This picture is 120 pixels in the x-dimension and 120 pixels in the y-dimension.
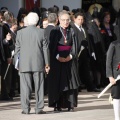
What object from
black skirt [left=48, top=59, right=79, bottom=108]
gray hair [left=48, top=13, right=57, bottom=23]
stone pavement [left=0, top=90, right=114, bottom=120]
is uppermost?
gray hair [left=48, top=13, right=57, bottom=23]

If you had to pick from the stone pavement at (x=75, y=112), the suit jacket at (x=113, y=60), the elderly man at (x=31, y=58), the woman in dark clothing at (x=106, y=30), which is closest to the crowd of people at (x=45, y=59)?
the elderly man at (x=31, y=58)

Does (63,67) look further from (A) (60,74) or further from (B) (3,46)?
(B) (3,46)

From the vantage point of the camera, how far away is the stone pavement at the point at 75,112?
45.3 feet

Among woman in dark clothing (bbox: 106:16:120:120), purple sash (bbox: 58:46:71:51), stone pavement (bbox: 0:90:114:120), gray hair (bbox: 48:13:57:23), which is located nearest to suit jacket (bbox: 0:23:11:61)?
stone pavement (bbox: 0:90:114:120)

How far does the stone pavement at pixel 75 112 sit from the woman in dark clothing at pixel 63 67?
9.7 inches

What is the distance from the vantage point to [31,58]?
14047 millimetres

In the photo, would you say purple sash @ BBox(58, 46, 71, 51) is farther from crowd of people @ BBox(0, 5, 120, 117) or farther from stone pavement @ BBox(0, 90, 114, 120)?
stone pavement @ BBox(0, 90, 114, 120)

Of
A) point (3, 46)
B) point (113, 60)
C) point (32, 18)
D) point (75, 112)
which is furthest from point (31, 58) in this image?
point (113, 60)

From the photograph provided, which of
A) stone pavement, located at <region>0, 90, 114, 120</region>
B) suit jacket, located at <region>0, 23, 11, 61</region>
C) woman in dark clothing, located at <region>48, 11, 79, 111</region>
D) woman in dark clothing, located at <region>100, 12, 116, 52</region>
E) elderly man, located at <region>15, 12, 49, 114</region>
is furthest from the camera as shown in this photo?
woman in dark clothing, located at <region>100, 12, 116, 52</region>

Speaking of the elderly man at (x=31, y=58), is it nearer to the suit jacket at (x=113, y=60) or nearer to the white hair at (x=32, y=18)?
the white hair at (x=32, y=18)

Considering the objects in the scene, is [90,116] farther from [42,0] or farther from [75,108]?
[42,0]

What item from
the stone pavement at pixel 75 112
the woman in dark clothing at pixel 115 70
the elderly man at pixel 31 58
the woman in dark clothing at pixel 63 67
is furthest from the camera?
the woman in dark clothing at pixel 63 67

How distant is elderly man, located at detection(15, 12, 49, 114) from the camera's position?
46.0 ft

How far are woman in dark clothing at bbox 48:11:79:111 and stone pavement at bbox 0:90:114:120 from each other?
248 mm
